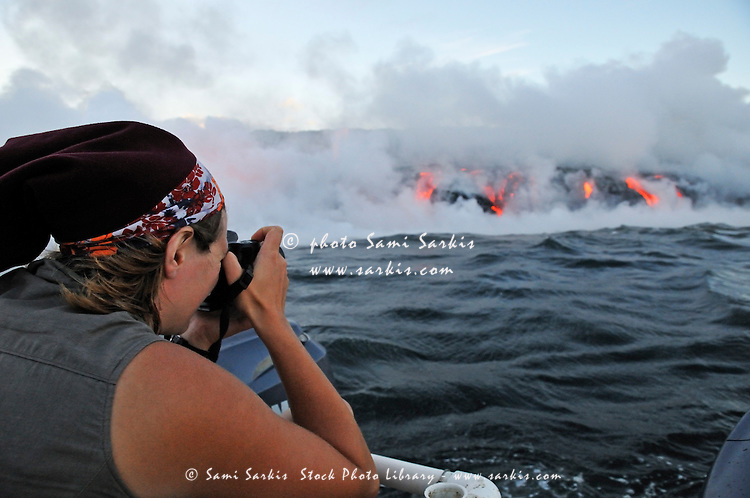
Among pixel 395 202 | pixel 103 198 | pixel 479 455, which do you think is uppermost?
pixel 395 202

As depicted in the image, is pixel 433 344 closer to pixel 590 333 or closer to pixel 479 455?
pixel 590 333

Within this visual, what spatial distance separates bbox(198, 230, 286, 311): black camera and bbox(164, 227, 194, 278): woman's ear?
0.27 meters

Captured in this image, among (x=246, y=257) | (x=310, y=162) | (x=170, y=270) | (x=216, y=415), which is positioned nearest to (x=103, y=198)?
(x=170, y=270)

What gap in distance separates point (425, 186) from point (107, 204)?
20.1m

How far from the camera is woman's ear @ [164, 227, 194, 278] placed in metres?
1.41

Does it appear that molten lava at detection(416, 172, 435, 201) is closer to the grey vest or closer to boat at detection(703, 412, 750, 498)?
boat at detection(703, 412, 750, 498)

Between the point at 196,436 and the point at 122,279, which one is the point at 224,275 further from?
the point at 196,436

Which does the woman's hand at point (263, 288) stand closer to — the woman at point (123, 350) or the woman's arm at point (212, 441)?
the woman at point (123, 350)

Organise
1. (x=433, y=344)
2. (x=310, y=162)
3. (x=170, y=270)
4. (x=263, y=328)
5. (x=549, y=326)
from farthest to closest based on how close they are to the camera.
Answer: (x=310, y=162), (x=549, y=326), (x=433, y=344), (x=263, y=328), (x=170, y=270)

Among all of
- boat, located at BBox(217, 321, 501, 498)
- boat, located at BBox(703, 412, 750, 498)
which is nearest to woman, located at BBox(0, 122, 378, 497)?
boat, located at BBox(217, 321, 501, 498)

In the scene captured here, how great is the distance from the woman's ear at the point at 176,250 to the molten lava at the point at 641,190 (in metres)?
24.6

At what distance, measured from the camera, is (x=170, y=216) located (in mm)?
1395

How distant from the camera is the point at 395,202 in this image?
1939 centimetres

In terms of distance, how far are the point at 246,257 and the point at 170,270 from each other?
45cm
